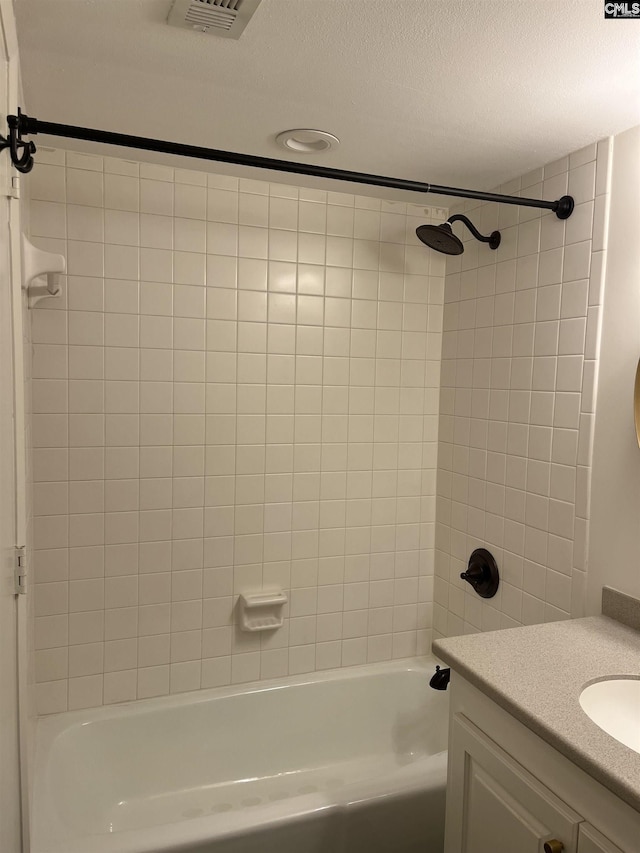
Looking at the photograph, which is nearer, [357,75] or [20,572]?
[20,572]

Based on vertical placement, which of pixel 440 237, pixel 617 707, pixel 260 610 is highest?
pixel 440 237

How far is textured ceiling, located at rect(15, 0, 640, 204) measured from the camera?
46.9 inches

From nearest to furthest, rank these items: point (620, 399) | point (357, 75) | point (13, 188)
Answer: point (13, 188)
point (357, 75)
point (620, 399)

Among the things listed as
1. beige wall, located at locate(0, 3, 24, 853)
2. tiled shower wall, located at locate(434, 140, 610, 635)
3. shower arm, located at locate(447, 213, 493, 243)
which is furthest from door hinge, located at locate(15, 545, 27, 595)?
shower arm, located at locate(447, 213, 493, 243)

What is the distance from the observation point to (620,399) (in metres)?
1.68

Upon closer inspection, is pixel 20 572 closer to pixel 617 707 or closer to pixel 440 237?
pixel 617 707

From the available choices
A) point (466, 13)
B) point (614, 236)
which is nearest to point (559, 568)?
point (614, 236)

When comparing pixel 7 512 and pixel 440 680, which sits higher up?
pixel 7 512

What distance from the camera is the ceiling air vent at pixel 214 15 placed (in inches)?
45.4

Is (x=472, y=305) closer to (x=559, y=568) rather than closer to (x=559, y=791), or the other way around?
(x=559, y=568)

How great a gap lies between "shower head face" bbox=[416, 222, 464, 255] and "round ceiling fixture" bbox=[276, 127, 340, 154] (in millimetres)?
375

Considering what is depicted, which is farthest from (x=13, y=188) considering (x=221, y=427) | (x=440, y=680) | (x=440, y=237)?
(x=440, y=680)

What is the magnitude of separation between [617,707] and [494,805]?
0.35m

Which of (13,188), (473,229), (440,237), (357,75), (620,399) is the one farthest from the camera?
(473,229)
